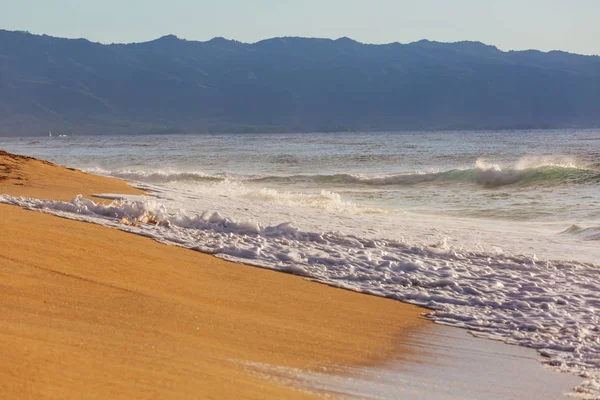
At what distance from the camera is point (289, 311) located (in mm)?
6707

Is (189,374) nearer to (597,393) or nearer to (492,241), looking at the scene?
(597,393)

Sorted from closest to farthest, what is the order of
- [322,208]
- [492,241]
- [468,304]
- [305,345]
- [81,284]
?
[305,345] < [81,284] < [468,304] < [492,241] < [322,208]

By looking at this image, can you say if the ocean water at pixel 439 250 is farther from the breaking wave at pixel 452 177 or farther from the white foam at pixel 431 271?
the breaking wave at pixel 452 177

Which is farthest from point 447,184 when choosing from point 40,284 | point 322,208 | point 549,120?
point 549,120

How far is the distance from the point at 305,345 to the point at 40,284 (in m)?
1.93

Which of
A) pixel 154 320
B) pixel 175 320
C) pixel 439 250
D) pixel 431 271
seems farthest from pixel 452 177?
pixel 154 320

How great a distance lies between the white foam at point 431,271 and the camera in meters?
6.78

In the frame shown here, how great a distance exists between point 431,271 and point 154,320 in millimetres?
4249

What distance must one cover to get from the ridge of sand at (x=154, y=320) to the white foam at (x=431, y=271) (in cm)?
51

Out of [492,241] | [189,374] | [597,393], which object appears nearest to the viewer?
[189,374]

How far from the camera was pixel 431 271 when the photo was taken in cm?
898

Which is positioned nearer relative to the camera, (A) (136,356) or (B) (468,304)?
(A) (136,356)

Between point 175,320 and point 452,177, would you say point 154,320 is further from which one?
point 452,177

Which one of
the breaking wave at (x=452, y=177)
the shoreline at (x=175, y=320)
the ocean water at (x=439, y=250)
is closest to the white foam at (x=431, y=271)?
the ocean water at (x=439, y=250)
